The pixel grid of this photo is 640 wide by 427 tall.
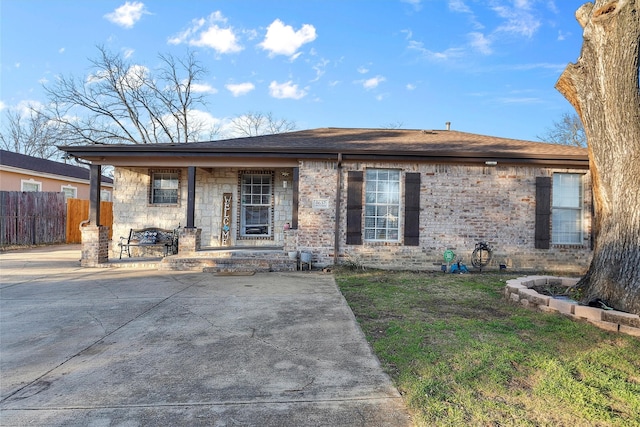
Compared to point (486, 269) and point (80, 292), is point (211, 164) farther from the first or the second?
point (486, 269)

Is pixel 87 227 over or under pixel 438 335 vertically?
over

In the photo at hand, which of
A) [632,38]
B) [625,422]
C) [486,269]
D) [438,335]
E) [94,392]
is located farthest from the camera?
[486,269]

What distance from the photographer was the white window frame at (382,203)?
8664mm

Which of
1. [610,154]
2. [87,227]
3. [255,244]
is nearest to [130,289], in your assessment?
[87,227]

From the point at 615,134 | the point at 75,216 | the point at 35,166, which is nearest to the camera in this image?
the point at 615,134

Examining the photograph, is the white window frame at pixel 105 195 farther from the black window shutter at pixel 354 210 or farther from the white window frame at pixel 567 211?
the white window frame at pixel 567 211

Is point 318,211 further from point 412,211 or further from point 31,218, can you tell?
point 31,218

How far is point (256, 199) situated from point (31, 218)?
33.3ft

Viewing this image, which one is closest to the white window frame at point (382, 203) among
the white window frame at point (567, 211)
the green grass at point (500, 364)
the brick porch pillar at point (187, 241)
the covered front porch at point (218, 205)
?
the covered front porch at point (218, 205)

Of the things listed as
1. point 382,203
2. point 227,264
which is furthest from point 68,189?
point 382,203

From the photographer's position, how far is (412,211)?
8492mm

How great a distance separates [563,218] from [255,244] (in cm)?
863

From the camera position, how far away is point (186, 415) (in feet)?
7.59

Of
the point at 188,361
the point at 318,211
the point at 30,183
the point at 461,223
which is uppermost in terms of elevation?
the point at 30,183
